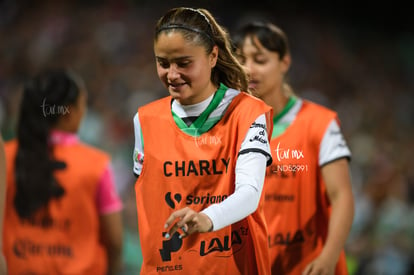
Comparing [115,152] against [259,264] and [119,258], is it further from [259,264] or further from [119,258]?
[259,264]

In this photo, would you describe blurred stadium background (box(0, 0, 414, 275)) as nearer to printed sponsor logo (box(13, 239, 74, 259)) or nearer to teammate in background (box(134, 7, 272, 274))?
printed sponsor logo (box(13, 239, 74, 259))

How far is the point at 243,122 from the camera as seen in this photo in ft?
7.41

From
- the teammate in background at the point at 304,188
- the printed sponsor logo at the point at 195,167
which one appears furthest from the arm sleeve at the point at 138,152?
the teammate in background at the point at 304,188

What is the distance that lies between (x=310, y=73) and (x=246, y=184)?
5.06m

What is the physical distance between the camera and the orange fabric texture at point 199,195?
7.40 feet

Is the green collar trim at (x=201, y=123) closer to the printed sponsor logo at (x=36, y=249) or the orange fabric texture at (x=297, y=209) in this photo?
the orange fabric texture at (x=297, y=209)

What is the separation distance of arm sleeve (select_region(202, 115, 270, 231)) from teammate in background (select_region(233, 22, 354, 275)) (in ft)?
2.75

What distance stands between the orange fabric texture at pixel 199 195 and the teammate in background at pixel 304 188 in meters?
0.77

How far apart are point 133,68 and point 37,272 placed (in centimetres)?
322

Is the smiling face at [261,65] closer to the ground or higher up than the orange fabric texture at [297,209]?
higher up

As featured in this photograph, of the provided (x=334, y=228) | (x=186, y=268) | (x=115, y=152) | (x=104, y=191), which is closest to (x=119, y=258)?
(x=104, y=191)

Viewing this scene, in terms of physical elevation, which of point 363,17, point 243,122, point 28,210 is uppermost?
point 363,17

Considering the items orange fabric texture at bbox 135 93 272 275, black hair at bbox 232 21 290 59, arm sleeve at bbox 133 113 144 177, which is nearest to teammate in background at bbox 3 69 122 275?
black hair at bbox 232 21 290 59

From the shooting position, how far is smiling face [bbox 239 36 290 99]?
3197mm
